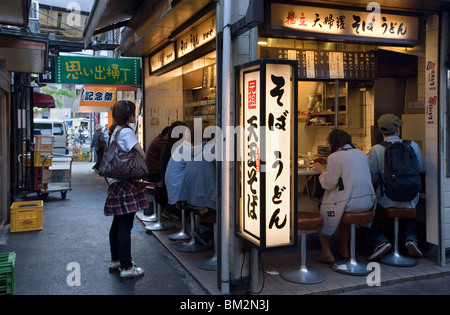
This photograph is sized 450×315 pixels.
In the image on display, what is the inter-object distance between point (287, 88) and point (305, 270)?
2.30 m

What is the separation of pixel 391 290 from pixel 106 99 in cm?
1220

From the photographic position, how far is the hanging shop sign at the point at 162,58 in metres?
7.66

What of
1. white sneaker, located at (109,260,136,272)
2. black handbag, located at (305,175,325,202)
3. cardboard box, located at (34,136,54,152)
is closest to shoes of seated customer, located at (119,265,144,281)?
white sneaker, located at (109,260,136,272)

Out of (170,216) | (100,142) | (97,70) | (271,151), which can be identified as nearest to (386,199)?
(271,151)

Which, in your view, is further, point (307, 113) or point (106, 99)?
point (106, 99)

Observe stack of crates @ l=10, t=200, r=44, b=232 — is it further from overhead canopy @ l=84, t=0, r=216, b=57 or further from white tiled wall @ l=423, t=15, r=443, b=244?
white tiled wall @ l=423, t=15, r=443, b=244

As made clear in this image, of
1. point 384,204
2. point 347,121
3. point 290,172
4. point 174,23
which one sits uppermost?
point 174,23

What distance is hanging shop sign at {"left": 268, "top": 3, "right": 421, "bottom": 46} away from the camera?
4.80 meters

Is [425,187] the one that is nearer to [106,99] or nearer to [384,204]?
[384,204]

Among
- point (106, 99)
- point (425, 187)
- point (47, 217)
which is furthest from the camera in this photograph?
point (106, 99)

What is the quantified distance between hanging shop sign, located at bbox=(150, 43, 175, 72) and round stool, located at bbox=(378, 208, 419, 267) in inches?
175

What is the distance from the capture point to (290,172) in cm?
421

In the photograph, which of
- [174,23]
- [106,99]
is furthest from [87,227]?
[106,99]

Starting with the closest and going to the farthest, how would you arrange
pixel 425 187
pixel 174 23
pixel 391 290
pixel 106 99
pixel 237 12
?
1. pixel 237 12
2. pixel 391 290
3. pixel 425 187
4. pixel 174 23
5. pixel 106 99
